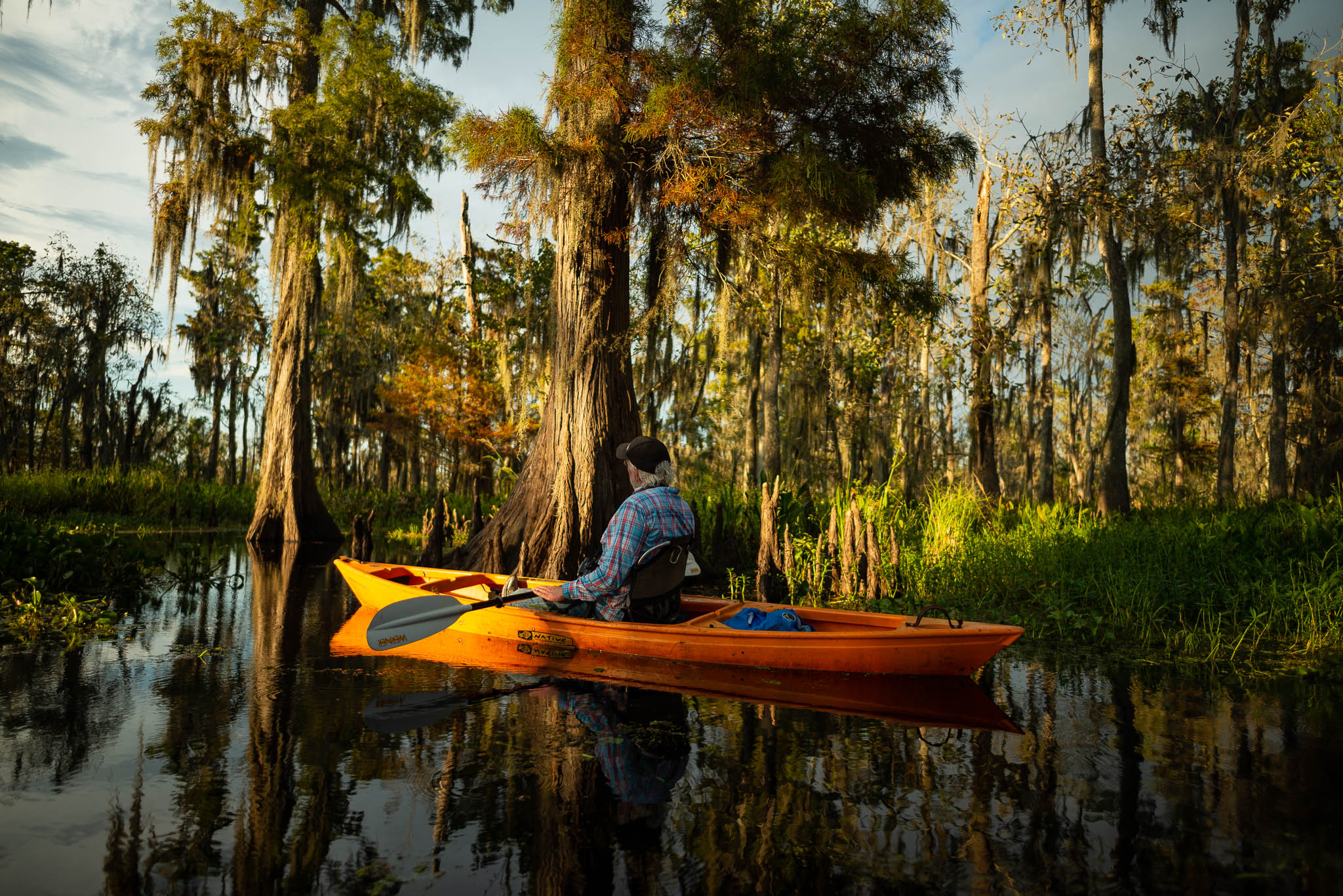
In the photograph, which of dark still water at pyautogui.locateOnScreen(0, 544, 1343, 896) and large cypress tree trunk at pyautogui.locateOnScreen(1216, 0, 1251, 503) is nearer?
dark still water at pyautogui.locateOnScreen(0, 544, 1343, 896)

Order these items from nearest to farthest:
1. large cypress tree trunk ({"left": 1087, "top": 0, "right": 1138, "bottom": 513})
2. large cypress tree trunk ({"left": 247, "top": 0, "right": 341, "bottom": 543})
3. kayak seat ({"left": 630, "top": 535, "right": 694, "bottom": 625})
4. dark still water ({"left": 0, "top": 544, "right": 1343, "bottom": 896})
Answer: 1. dark still water ({"left": 0, "top": 544, "right": 1343, "bottom": 896})
2. kayak seat ({"left": 630, "top": 535, "right": 694, "bottom": 625})
3. large cypress tree trunk ({"left": 1087, "top": 0, "right": 1138, "bottom": 513})
4. large cypress tree trunk ({"left": 247, "top": 0, "right": 341, "bottom": 543})

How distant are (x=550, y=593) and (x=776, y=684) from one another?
1821mm

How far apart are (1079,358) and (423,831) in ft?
114

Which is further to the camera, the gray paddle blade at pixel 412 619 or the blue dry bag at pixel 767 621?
the gray paddle blade at pixel 412 619

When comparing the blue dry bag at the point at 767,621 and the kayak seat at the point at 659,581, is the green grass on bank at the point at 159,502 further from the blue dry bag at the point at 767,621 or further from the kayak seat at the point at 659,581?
the blue dry bag at the point at 767,621

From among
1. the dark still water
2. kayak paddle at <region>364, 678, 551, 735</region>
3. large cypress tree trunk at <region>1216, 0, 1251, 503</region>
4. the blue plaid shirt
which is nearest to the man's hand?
the blue plaid shirt

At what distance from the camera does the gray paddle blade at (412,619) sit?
5832 millimetres

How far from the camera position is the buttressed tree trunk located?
8750 mm

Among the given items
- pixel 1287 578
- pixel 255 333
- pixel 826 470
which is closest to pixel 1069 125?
pixel 1287 578

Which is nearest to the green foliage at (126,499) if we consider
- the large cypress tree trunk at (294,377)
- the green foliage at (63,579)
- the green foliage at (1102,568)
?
the large cypress tree trunk at (294,377)

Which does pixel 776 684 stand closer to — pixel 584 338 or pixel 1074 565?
pixel 1074 565

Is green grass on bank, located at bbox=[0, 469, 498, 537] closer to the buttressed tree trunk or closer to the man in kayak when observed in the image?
the buttressed tree trunk

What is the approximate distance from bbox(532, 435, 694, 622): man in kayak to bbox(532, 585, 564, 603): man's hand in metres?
0.03

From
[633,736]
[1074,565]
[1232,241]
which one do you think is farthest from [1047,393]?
[633,736]
